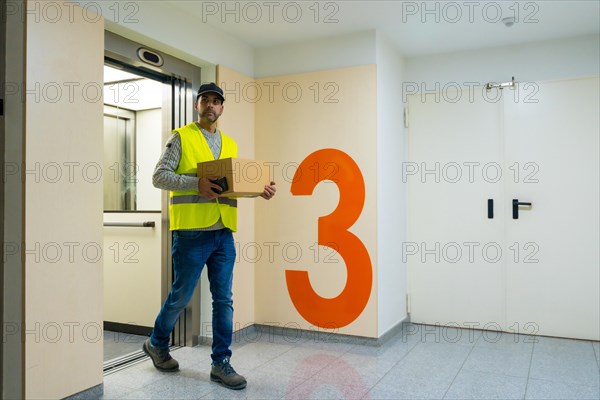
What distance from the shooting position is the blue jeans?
287cm

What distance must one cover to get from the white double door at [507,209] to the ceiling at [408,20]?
0.45 m

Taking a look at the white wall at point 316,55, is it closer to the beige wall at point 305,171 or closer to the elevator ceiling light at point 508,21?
the beige wall at point 305,171

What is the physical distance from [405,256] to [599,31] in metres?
2.22

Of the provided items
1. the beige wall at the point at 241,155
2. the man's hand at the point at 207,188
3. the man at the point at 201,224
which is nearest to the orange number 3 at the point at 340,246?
the beige wall at the point at 241,155

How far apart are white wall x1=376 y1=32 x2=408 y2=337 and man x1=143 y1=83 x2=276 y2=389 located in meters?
1.22

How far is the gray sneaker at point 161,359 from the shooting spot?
306 cm

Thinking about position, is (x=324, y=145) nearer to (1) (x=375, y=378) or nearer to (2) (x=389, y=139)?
(2) (x=389, y=139)

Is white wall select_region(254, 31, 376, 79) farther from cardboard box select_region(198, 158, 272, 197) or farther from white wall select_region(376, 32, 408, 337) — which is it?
cardboard box select_region(198, 158, 272, 197)

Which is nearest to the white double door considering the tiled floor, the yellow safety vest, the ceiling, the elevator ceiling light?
the tiled floor

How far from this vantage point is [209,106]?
2900mm

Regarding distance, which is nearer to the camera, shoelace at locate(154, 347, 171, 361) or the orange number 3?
shoelace at locate(154, 347, 171, 361)

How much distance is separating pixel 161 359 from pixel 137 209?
61.0 inches

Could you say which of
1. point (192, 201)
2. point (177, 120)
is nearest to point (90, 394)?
point (192, 201)

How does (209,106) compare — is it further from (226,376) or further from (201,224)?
(226,376)
